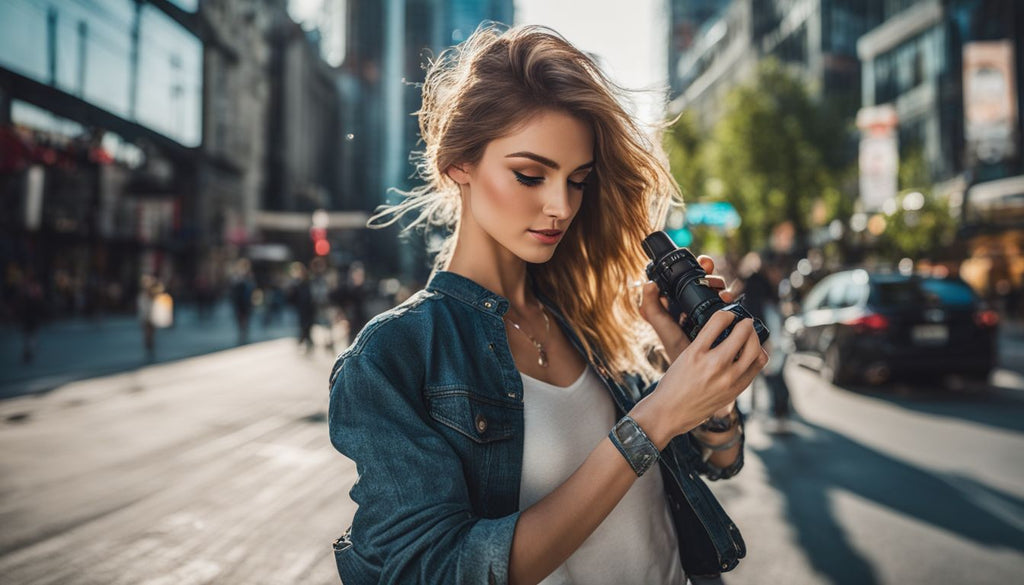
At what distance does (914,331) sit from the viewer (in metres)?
9.63

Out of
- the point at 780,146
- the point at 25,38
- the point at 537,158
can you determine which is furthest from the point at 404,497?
the point at 780,146

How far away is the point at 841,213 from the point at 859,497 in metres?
34.7

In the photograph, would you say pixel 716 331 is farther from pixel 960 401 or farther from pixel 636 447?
pixel 960 401

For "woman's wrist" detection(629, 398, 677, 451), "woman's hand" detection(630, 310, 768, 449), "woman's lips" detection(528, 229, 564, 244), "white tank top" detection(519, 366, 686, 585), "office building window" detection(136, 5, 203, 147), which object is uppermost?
"office building window" detection(136, 5, 203, 147)

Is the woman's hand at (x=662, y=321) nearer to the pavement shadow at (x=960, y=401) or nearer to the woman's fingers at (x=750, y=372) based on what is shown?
the woman's fingers at (x=750, y=372)

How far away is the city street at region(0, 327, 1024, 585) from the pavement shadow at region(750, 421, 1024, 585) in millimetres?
16

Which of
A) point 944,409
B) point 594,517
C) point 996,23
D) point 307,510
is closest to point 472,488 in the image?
point 594,517

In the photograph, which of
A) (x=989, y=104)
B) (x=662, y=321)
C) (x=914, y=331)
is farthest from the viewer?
(x=989, y=104)

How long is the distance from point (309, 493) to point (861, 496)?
3912mm

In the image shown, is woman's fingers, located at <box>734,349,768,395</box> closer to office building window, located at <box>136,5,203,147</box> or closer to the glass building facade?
the glass building facade

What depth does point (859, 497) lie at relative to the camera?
5.08 m

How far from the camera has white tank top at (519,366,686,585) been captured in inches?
54.9

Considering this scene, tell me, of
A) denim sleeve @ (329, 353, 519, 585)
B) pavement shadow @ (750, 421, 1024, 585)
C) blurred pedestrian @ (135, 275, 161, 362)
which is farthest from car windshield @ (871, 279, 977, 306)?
blurred pedestrian @ (135, 275, 161, 362)

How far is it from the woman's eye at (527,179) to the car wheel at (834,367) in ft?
32.1
